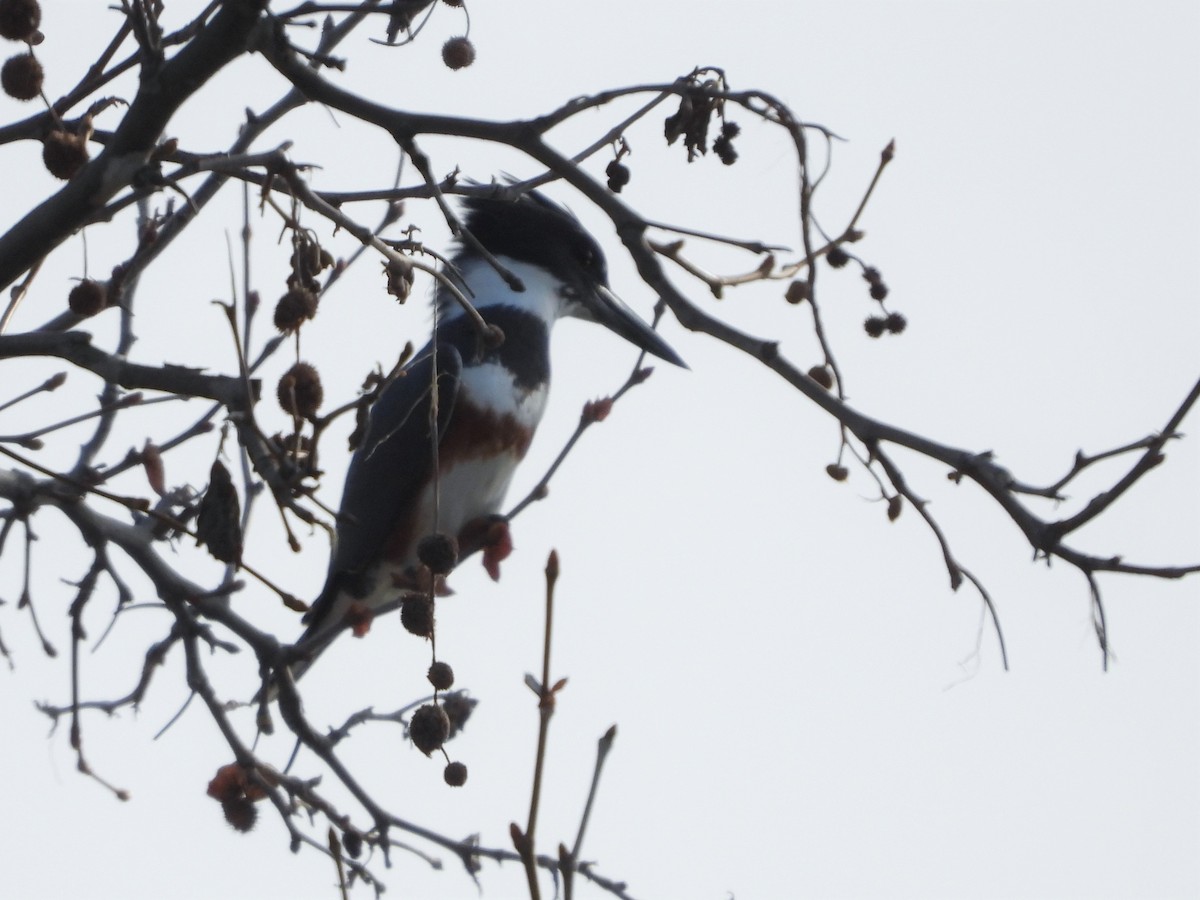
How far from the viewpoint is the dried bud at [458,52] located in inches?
88.0

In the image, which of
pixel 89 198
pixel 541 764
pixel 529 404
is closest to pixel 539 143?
pixel 89 198

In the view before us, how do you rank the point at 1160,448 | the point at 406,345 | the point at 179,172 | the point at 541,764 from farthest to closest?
the point at 179,172
the point at 406,345
the point at 1160,448
the point at 541,764

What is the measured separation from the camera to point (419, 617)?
1895 millimetres

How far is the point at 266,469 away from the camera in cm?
144

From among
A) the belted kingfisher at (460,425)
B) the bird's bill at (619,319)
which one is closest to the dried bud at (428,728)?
the belted kingfisher at (460,425)

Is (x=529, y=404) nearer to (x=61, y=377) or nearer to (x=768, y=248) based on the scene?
(x=61, y=377)

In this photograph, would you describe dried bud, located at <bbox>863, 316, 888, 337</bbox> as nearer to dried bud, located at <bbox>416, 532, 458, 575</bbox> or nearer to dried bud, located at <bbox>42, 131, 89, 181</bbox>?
dried bud, located at <bbox>416, 532, 458, 575</bbox>

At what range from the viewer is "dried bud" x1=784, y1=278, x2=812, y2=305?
1.77m

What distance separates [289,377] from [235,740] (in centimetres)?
115

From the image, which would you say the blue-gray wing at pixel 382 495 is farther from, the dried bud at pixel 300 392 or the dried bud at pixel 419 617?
the dried bud at pixel 300 392

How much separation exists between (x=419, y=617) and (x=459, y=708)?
2.82ft

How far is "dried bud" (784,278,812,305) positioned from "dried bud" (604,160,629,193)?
35 cm

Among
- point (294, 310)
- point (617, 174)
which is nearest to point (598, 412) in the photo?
point (617, 174)

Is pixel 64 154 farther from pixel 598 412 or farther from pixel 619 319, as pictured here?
pixel 619 319
